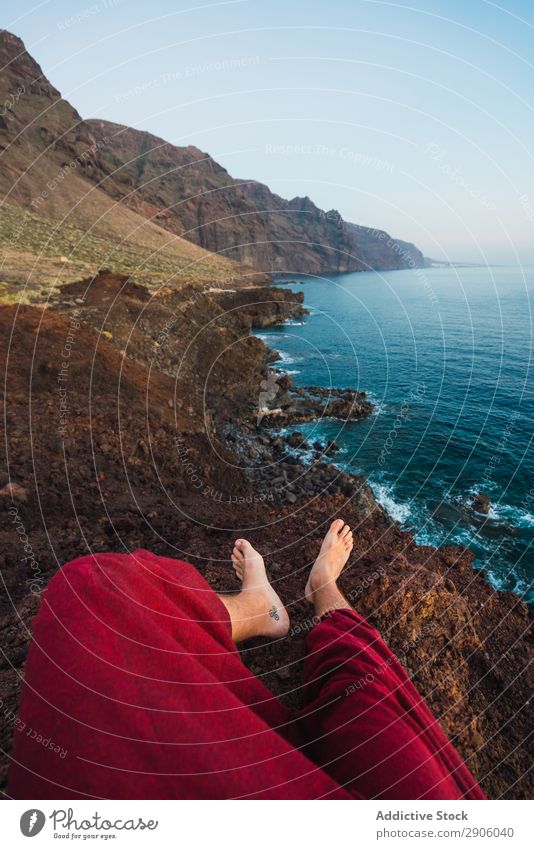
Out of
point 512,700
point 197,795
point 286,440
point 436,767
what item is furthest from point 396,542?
point 286,440

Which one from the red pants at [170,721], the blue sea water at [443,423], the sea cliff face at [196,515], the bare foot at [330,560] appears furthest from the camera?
the blue sea water at [443,423]

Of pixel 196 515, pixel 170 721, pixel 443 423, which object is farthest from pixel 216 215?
pixel 170 721

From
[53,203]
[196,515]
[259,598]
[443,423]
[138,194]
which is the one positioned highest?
[138,194]

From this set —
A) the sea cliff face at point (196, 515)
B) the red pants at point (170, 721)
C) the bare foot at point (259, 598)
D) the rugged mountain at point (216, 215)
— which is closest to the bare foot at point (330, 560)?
the sea cliff face at point (196, 515)

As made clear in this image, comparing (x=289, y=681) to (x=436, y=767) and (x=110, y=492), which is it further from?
(x=110, y=492)

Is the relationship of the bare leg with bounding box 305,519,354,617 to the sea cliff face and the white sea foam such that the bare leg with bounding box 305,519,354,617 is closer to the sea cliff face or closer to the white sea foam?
the sea cliff face

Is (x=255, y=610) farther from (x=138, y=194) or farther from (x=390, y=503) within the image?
(x=138, y=194)

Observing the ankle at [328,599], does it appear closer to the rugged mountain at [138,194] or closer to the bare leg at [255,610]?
the bare leg at [255,610]
